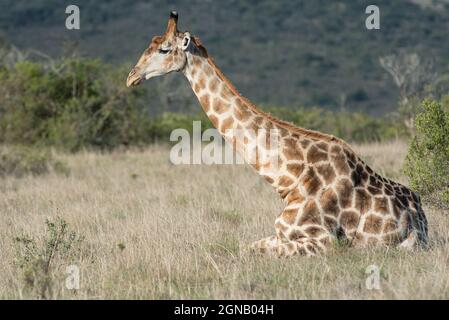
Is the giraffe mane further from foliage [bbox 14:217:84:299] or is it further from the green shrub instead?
the green shrub

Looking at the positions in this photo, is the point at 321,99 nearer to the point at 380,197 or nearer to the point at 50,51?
the point at 50,51

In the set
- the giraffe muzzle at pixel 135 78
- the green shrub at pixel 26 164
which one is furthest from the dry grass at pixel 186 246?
the giraffe muzzle at pixel 135 78

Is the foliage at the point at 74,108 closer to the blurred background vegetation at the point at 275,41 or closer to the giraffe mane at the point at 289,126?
the blurred background vegetation at the point at 275,41

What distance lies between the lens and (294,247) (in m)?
7.48

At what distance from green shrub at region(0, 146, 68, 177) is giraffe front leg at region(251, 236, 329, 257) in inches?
330

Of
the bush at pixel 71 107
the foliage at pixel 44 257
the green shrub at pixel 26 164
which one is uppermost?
the bush at pixel 71 107

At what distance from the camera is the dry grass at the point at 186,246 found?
6.49 meters

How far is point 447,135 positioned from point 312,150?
247 cm

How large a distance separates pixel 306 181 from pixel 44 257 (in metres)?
2.48

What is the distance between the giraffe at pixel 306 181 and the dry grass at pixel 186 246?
0.21 metres

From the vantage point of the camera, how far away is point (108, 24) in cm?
6781

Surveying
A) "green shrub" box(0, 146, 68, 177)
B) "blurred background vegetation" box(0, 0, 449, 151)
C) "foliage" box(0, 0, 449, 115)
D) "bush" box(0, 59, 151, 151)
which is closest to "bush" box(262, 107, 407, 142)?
"blurred background vegetation" box(0, 0, 449, 151)

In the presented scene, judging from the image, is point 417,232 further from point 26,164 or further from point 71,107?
point 71,107

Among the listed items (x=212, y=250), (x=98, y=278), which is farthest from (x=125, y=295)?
(x=212, y=250)
